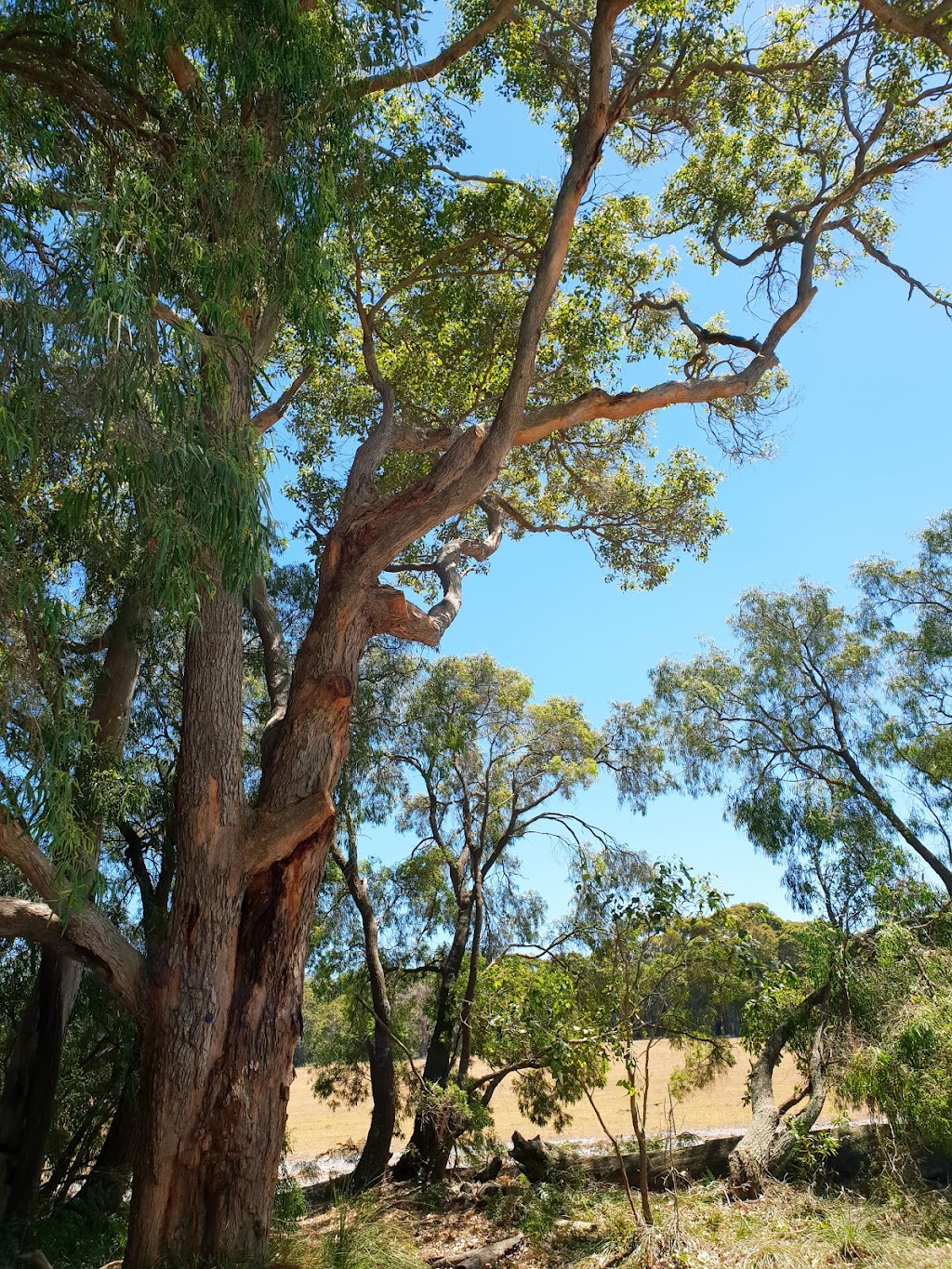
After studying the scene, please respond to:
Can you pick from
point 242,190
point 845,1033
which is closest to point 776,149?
point 242,190

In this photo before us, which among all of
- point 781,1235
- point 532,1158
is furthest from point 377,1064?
point 781,1235

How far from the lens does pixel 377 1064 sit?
1109 centimetres

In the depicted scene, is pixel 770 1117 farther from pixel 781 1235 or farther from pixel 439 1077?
pixel 439 1077

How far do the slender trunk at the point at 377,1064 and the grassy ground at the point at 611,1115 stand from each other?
2.55 meters

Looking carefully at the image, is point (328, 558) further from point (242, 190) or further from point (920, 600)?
point (920, 600)

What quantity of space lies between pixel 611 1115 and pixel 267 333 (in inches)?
766

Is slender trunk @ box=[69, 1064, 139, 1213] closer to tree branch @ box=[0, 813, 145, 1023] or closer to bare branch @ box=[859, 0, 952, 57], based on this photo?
tree branch @ box=[0, 813, 145, 1023]

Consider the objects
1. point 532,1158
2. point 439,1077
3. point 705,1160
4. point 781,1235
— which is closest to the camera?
point 781,1235

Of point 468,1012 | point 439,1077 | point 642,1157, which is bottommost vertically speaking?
point 642,1157

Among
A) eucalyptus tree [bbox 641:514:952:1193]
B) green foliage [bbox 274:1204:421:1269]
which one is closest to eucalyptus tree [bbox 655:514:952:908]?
eucalyptus tree [bbox 641:514:952:1193]

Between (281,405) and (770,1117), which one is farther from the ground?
(281,405)

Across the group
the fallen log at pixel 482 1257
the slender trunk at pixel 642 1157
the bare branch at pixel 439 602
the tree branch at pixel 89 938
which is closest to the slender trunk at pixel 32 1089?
the tree branch at pixel 89 938

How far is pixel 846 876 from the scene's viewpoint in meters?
13.2

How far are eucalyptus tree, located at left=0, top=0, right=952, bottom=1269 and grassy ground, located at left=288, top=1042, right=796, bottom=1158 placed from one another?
28.5ft
